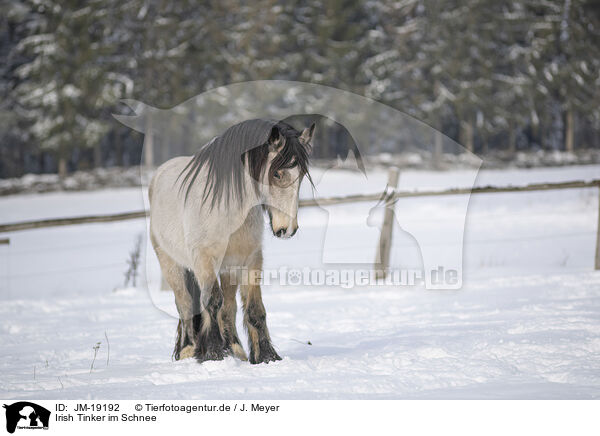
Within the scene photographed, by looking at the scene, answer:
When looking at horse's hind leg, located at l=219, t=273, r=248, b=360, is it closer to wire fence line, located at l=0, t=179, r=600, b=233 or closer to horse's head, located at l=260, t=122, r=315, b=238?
horse's head, located at l=260, t=122, r=315, b=238

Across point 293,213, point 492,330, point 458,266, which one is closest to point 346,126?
point 293,213

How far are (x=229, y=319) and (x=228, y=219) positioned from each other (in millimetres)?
634

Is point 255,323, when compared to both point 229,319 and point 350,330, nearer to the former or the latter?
point 229,319

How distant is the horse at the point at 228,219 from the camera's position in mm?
2850

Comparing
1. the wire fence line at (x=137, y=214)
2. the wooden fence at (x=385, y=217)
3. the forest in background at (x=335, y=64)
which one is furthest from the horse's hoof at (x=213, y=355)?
the forest in background at (x=335, y=64)

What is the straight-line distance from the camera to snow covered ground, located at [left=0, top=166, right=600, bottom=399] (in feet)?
9.55

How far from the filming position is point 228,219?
3.08 m

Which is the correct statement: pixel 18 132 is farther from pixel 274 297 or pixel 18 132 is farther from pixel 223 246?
pixel 223 246

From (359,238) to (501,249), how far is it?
2.25 metres

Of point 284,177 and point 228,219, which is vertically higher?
point 284,177

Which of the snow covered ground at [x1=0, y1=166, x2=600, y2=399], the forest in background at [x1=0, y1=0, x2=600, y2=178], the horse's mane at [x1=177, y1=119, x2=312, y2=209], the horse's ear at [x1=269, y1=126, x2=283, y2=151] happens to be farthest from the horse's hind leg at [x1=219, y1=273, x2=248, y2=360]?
the forest in background at [x1=0, y1=0, x2=600, y2=178]

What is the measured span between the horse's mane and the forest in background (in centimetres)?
886

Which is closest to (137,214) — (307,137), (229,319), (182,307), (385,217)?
(385,217)

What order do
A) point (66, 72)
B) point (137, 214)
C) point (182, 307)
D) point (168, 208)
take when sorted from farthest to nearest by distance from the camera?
point (66, 72)
point (137, 214)
point (182, 307)
point (168, 208)
